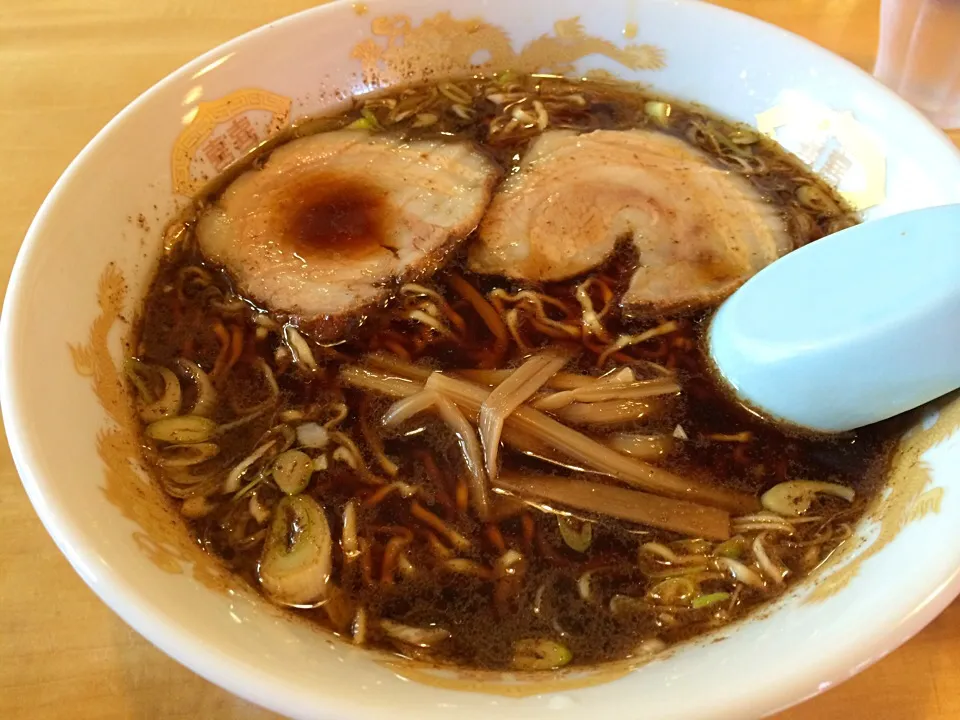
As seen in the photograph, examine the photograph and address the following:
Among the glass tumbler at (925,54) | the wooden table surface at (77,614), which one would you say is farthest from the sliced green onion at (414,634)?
the glass tumbler at (925,54)

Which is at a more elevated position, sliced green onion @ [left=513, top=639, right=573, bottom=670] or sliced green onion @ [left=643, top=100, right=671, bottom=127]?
sliced green onion @ [left=643, top=100, right=671, bottom=127]

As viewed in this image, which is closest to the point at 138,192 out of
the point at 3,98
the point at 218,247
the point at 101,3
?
the point at 218,247

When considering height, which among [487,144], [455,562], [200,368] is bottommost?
[455,562]

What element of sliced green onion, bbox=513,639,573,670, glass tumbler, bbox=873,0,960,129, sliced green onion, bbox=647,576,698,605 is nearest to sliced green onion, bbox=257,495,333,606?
sliced green onion, bbox=513,639,573,670

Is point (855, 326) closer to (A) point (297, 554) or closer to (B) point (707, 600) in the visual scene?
(B) point (707, 600)

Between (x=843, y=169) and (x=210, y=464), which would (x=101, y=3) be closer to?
(x=210, y=464)

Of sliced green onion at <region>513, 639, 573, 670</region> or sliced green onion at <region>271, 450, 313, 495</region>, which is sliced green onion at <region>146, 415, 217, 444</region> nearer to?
sliced green onion at <region>271, 450, 313, 495</region>
